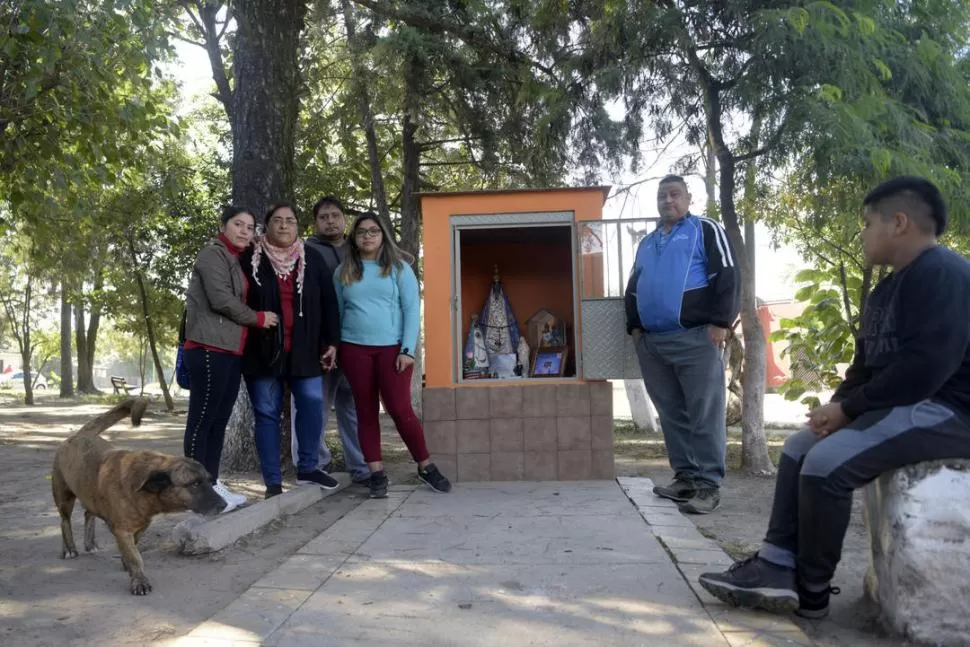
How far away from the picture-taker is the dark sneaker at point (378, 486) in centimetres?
580

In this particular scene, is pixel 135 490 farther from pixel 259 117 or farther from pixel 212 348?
pixel 259 117

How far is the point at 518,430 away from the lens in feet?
21.8

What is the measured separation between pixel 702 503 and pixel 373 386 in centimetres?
243

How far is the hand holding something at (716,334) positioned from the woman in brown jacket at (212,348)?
297cm

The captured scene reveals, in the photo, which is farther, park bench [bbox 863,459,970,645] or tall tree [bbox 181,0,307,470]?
tall tree [bbox 181,0,307,470]

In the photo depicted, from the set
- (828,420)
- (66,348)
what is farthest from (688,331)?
(66,348)

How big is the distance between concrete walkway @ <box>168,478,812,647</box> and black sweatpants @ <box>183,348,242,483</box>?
0.88 metres

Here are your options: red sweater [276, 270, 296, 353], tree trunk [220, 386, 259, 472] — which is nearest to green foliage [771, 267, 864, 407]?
tree trunk [220, 386, 259, 472]

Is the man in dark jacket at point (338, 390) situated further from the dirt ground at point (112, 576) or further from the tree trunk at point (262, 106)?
the tree trunk at point (262, 106)

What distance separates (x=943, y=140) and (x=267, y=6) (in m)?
6.57

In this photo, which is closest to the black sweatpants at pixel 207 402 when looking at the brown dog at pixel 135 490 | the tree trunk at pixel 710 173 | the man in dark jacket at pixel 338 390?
the brown dog at pixel 135 490

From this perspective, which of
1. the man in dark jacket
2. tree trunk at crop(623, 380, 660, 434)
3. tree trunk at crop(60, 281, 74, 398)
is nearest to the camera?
the man in dark jacket

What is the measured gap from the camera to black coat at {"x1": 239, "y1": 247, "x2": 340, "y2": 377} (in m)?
5.28

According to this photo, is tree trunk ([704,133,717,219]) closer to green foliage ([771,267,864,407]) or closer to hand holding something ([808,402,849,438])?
green foliage ([771,267,864,407])
